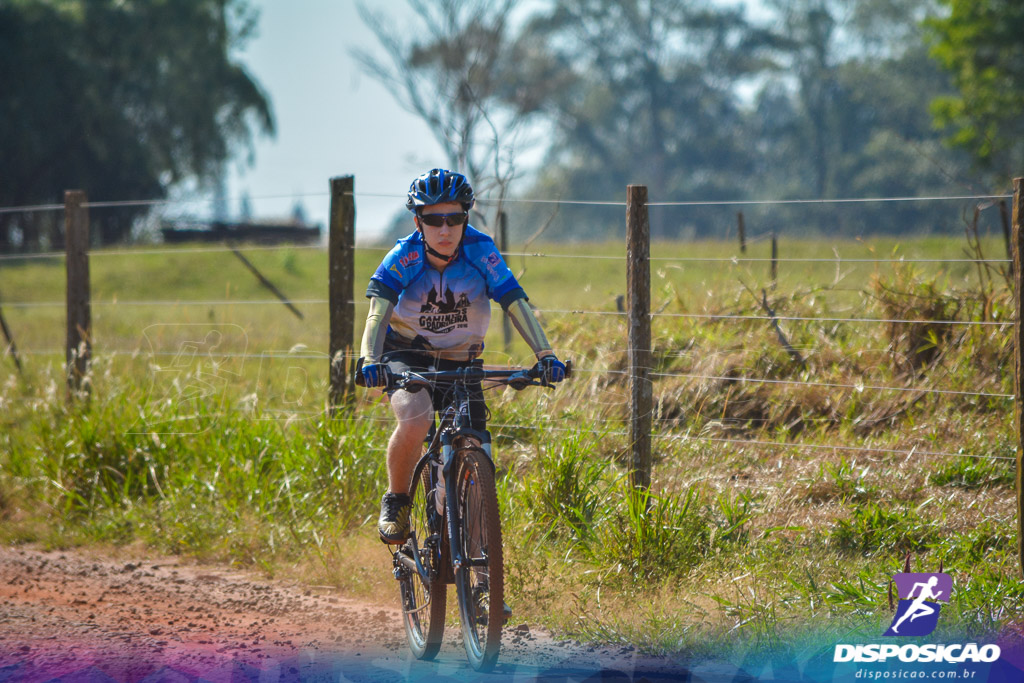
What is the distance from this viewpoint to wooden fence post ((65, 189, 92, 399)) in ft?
25.3

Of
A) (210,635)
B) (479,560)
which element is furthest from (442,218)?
(210,635)

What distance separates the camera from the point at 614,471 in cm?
580

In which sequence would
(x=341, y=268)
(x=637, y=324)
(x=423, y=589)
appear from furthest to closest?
1. (x=341, y=268)
2. (x=637, y=324)
3. (x=423, y=589)

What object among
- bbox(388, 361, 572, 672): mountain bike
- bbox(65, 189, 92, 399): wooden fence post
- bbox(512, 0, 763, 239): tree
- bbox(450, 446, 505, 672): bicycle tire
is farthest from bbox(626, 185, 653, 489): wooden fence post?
bbox(512, 0, 763, 239): tree

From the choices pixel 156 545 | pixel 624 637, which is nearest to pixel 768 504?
pixel 624 637

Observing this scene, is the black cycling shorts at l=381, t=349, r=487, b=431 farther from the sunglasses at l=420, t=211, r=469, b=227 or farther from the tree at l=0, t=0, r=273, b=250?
the tree at l=0, t=0, r=273, b=250

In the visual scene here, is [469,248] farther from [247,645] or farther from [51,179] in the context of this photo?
[51,179]

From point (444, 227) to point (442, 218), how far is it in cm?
4

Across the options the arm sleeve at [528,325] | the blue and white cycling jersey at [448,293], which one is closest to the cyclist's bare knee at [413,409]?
A: the blue and white cycling jersey at [448,293]

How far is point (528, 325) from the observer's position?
4383mm

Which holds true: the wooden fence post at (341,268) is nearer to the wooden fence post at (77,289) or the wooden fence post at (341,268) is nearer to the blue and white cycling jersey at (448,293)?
the blue and white cycling jersey at (448,293)

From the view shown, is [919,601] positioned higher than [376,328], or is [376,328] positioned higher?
[376,328]

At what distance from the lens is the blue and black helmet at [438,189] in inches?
169

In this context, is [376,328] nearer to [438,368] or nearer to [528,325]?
[438,368]
